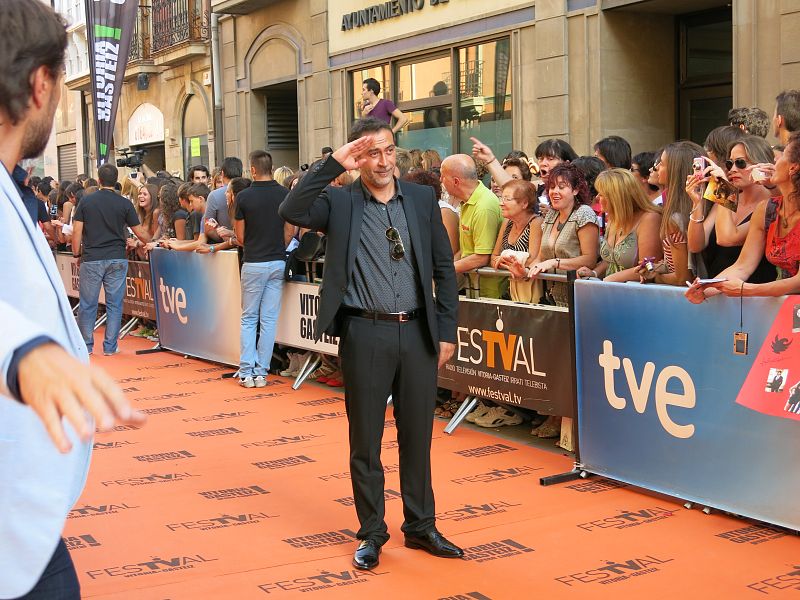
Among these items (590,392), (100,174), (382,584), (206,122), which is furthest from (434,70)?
(382,584)

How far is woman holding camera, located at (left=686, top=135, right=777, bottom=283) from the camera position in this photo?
19.0ft

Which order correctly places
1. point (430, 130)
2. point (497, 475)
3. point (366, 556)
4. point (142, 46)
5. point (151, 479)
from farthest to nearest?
point (142, 46) < point (430, 130) < point (151, 479) < point (497, 475) < point (366, 556)

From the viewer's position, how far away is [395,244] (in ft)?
16.8

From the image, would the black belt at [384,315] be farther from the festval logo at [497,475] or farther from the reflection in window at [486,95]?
the reflection in window at [486,95]

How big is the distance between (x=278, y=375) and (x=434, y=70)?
7825mm

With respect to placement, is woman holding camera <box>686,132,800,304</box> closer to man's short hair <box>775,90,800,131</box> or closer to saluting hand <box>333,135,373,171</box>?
man's short hair <box>775,90,800,131</box>

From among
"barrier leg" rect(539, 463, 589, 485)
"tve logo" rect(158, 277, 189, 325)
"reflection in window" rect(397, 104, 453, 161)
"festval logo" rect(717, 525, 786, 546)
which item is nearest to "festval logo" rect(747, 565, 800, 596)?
"festval logo" rect(717, 525, 786, 546)

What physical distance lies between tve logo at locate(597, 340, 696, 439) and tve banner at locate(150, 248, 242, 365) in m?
5.53

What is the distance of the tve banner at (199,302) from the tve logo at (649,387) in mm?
5529

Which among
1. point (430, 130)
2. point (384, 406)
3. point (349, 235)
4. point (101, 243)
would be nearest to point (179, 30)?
point (430, 130)

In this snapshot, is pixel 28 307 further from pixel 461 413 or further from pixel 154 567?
pixel 461 413

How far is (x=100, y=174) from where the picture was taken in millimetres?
12336

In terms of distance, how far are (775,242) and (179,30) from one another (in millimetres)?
21958

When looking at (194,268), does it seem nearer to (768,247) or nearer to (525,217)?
(525,217)
